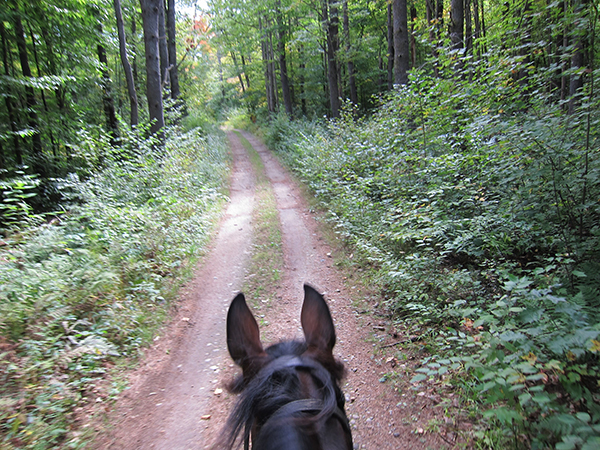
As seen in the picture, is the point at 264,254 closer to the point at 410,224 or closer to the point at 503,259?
the point at 410,224

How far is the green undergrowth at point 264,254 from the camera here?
5871mm

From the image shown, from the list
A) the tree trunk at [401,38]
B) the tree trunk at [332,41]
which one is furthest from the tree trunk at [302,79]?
the tree trunk at [401,38]

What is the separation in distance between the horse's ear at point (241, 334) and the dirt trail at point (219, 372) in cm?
198

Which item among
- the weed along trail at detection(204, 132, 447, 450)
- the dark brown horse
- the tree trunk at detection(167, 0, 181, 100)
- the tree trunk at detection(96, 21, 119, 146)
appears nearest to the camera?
the dark brown horse

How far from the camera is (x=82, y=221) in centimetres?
645

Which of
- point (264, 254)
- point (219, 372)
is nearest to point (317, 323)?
point (219, 372)

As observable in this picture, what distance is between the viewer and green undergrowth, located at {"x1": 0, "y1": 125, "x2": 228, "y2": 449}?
3.08m

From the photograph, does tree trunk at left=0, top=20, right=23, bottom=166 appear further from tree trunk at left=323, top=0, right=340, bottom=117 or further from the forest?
tree trunk at left=323, top=0, right=340, bottom=117

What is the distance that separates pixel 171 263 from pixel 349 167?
5.69 m

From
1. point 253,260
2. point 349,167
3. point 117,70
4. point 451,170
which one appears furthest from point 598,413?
point 117,70

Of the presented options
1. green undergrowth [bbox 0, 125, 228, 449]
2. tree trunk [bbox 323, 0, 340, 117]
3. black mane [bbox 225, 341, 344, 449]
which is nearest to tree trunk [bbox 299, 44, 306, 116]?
tree trunk [bbox 323, 0, 340, 117]

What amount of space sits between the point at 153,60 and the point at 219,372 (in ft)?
34.2

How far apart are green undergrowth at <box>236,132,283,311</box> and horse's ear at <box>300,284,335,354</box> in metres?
3.71

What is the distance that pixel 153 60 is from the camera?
10672 millimetres
